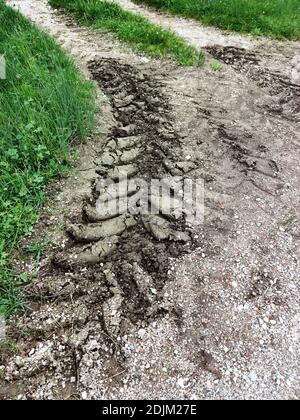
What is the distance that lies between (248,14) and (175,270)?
6109 millimetres

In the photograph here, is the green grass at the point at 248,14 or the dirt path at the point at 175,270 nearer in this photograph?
the dirt path at the point at 175,270

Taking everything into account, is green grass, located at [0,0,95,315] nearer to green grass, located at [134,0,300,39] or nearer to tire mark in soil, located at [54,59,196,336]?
tire mark in soil, located at [54,59,196,336]

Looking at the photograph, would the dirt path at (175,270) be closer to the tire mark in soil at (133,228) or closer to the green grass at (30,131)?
the tire mark in soil at (133,228)

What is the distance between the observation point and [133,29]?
267 inches

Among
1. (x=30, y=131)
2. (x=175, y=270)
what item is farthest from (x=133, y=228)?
(x=30, y=131)

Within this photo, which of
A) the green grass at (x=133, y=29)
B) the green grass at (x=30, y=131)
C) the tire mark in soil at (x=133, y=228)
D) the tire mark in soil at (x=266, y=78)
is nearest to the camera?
the tire mark in soil at (x=133, y=228)

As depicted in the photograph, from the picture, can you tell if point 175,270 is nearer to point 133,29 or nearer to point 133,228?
point 133,228

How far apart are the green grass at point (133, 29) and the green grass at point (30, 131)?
5.34ft

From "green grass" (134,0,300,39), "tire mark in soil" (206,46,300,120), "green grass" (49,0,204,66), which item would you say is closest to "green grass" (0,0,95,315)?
→ "green grass" (49,0,204,66)

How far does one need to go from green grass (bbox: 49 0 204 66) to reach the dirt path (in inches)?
50.4

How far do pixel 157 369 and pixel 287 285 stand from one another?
4.34ft

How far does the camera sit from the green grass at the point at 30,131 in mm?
3403

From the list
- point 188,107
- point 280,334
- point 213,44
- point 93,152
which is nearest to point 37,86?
point 93,152

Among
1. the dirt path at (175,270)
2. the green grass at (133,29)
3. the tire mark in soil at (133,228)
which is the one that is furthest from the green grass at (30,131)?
the green grass at (133,29)
